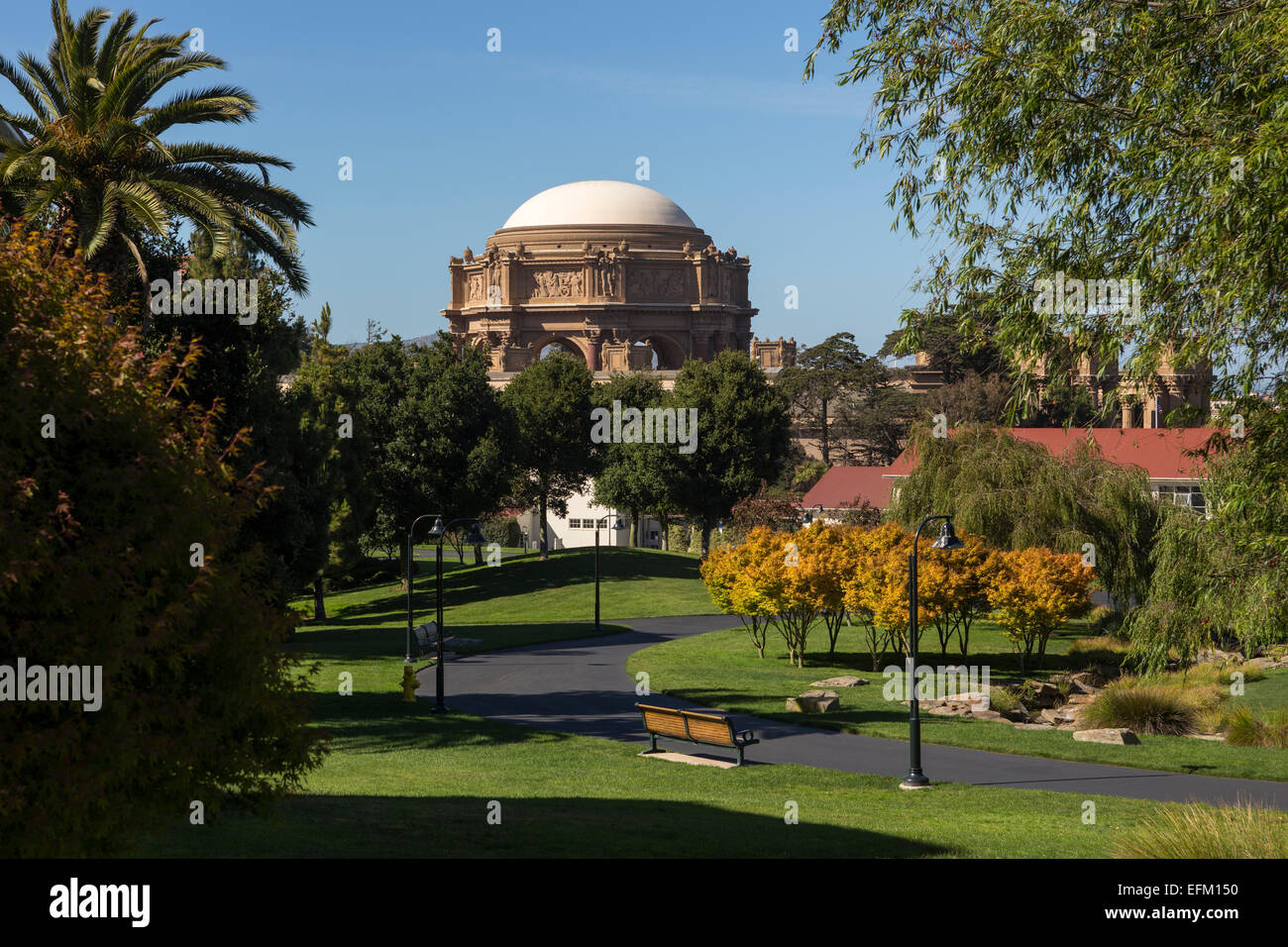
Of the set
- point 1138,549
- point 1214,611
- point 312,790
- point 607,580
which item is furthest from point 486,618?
point 1214,611

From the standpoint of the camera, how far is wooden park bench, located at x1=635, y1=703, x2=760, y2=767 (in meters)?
19.9

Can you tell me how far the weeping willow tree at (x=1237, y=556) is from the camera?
40.2ft

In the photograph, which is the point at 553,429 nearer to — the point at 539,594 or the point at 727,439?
the point at 727,439

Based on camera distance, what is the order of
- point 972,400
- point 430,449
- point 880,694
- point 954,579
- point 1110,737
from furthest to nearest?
1. point 972,400
2. point 430,449
3. point 954,579
4. point 880,694
5. point 1110,737

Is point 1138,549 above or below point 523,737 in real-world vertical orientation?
above

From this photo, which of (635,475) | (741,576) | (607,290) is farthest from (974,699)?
(607,290)

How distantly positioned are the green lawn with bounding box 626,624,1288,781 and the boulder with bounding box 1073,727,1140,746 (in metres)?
0.23

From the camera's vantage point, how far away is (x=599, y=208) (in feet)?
391

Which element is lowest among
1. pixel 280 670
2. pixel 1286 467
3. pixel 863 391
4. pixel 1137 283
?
pixel 280 670

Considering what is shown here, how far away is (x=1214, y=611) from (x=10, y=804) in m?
11.6

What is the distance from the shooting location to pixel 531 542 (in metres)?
89.4

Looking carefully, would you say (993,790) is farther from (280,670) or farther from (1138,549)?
(1138,549)

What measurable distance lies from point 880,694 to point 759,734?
6.35 meters

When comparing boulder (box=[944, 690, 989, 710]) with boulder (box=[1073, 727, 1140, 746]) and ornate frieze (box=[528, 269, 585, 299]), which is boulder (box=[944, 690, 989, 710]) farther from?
ornate frieze (box=[528, 269, 585, 299])
